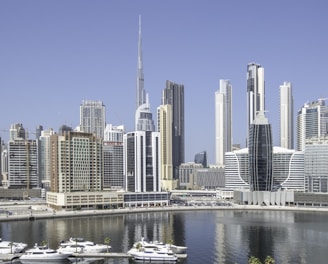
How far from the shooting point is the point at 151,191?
142125 mm

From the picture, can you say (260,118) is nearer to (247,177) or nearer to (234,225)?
(247,177)

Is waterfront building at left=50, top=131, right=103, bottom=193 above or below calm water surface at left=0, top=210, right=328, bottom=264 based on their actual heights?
above

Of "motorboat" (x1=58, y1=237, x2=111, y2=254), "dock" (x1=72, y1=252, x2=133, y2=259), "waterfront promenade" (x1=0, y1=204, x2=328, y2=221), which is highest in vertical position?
"motorboat" (x1=58, y1=237, x2=111, y2=254)

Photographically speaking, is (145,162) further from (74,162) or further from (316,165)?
(316,165)

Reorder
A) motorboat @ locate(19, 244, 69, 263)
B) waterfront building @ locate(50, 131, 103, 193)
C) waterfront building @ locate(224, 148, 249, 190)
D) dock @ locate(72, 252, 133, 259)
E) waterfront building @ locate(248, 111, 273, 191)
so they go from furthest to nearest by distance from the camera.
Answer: waterfront building @ locate(224, 148, 249, 190) < waterfront building @ locate(248, 111, 273, 191) < waterfront building @ locate(50, 131, 103, 193) < dock @ locate(72, 252, 133, 259) < motorboat @ locate(19, 244, 69, 263)

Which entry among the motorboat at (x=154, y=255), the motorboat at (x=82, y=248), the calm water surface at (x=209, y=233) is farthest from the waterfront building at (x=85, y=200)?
the motorboat at (x=154, y=255)

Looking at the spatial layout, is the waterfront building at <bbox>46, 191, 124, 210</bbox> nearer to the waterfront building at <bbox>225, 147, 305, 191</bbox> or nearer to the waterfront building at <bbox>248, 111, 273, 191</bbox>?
the waterfront building at <bbox>248, 111, 273, 191</bbox>

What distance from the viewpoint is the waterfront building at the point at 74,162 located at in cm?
12669

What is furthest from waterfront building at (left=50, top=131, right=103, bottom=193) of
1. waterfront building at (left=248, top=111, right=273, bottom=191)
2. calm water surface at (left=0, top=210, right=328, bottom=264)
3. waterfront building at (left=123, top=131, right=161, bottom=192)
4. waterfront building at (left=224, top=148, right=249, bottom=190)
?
waterfront building at (left=224, top=148, right=249, bottom=190)

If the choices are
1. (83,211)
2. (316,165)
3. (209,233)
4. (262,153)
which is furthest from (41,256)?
(316,165)

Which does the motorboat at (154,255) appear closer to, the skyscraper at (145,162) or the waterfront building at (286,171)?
the skyscraper at (145,162)

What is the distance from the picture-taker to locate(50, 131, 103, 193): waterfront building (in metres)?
127

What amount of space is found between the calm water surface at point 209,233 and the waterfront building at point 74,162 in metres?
20.7

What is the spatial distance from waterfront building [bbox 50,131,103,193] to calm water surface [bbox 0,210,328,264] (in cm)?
2072
